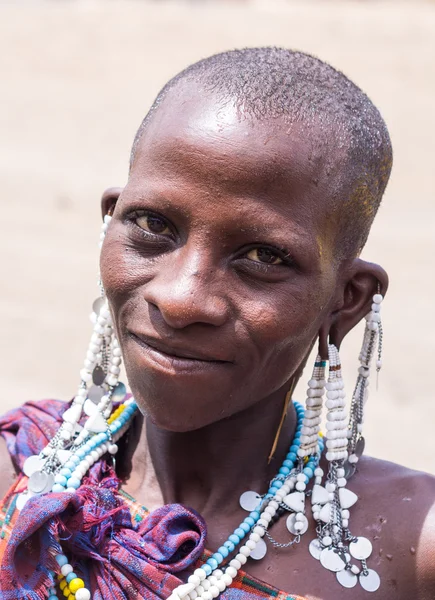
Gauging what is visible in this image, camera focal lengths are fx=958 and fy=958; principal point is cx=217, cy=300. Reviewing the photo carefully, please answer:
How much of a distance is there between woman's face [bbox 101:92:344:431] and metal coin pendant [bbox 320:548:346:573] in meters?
0.45

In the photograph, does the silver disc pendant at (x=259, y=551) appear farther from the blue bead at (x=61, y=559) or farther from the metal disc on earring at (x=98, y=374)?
the metal disc on earring at (x=98, y=374)

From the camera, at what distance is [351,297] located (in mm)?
2480

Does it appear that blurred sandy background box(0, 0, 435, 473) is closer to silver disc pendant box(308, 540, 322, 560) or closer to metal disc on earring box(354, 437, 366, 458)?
metal disc on earring box(354, 437, 366, 458)

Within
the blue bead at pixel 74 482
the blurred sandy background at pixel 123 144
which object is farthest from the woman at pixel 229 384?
the blurred sandy background at pixel 123 144

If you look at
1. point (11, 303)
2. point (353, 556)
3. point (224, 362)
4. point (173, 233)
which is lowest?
point (11, 303)

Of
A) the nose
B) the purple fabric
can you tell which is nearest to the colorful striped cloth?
the purple fabric

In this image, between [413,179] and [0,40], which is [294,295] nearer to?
[413,179]

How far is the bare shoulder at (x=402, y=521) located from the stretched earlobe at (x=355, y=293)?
1.32ft

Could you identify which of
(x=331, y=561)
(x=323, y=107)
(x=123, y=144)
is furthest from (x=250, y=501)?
(x=123, y=144)

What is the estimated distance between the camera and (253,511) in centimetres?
244

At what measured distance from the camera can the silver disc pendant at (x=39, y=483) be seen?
7.84 feet

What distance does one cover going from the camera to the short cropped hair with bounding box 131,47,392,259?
2.21 meters

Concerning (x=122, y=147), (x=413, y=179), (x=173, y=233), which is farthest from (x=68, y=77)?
(x=173, y=233)

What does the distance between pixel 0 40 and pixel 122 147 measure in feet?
15.7
